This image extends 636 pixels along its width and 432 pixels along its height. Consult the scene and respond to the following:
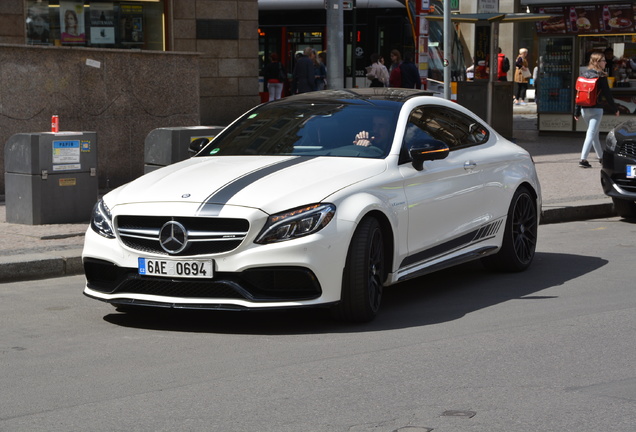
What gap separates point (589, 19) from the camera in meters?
24.4

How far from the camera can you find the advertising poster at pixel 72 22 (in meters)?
19.2

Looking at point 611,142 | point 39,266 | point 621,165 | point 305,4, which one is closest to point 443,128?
point 39,266

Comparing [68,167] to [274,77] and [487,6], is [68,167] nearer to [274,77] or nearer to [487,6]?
[487,6]

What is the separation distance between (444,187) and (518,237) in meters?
1.46

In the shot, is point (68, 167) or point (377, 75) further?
point (377, 75)

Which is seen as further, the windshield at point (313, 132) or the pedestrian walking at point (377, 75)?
the pedestrian walking at point (377, 75)

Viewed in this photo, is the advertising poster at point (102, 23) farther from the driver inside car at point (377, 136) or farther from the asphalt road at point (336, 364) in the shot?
the driver inside car at point (377, 136)

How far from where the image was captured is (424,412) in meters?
5.21

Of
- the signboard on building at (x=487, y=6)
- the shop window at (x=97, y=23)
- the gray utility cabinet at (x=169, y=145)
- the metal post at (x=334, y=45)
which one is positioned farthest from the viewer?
the signboard on building at (x=487, y=6)

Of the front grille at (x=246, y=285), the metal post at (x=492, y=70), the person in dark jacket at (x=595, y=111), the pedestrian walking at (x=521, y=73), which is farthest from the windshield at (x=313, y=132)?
the pedestrian walking at (x=521, y=73)

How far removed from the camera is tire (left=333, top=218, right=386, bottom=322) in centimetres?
700

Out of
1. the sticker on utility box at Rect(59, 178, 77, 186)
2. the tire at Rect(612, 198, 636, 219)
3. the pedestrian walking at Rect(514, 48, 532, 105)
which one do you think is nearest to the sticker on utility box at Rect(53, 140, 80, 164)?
the sticker on utility box at Rect(59, 178, 77, 186)

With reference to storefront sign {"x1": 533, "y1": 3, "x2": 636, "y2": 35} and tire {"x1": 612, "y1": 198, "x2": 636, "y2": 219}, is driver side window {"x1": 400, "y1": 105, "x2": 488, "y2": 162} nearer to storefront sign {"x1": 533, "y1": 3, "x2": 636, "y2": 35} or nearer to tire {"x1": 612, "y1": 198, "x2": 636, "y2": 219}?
tire {"x1": 612, "y1": 198, "x2": 636, "y2": 219}

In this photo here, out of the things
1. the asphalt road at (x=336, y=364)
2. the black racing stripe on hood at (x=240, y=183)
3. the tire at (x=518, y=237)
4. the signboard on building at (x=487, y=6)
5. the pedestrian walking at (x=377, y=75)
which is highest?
the signboard on building at (x=487, y=6)
